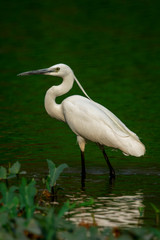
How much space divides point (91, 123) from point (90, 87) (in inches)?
243

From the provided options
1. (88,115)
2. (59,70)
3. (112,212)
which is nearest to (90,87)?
(59,70)

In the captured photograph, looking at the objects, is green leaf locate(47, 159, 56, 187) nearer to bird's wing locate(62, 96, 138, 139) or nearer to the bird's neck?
bird's wing locate(62, 96, 138, 139)

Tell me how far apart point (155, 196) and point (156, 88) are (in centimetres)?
732

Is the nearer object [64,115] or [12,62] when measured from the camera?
[64,115]

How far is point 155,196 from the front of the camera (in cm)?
758

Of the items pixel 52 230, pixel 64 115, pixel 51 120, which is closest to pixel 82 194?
pixel 64 115

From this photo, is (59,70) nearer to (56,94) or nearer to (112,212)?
(56,94)

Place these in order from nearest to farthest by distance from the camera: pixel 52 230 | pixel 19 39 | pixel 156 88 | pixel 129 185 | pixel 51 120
Answer: pixel 52 230
pixel 129 185
pixel 51 120
pixel 156 88
pixel 19 39

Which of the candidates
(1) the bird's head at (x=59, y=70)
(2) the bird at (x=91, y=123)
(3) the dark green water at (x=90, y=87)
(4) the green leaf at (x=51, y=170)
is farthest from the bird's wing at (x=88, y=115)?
(4) the green leaf at (x=51, y=170)

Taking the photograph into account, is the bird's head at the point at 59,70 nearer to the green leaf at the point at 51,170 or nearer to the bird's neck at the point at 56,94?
the bird's neck at the point at 56,94

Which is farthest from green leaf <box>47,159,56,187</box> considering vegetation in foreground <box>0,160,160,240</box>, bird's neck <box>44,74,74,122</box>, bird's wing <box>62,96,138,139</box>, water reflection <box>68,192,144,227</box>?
bird's neck <box>44,74,74,122</box>

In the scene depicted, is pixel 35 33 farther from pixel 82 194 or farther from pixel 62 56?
pixel 82 194

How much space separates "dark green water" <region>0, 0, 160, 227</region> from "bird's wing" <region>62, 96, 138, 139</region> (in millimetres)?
599

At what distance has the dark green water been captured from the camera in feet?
26.2
